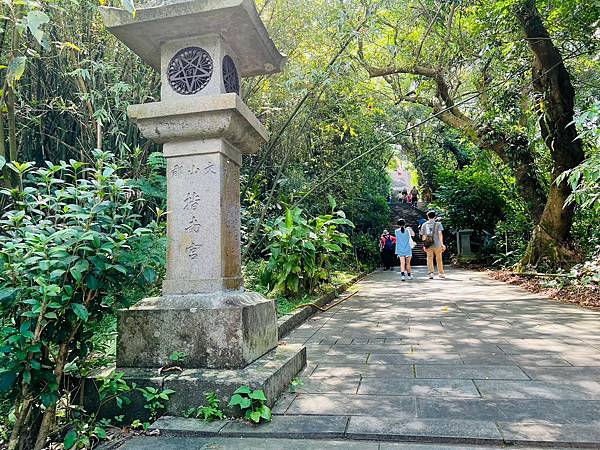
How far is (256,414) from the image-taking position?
2311mm

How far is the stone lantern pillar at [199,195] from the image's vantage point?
8.94ft

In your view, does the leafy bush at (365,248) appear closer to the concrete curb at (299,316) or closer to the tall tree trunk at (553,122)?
the tall tree trunk at (553,122)

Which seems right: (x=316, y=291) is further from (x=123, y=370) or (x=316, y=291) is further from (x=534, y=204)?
(x=534, y=204)

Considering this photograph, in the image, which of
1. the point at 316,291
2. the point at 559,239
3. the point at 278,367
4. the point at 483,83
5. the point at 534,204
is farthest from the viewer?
the point at 534,204

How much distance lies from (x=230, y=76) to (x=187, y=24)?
468mm

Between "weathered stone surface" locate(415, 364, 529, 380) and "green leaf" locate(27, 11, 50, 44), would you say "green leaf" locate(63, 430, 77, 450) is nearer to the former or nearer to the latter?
"green leaf" locate(27, 11, 50, 44)

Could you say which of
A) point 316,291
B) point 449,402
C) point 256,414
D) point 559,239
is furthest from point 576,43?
point 256,414

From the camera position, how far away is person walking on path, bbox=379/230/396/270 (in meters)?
16.3

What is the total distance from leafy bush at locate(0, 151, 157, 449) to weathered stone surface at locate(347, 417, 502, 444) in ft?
4.73

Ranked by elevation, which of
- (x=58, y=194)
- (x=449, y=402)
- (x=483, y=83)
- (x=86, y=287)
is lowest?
(x=449, y=402)

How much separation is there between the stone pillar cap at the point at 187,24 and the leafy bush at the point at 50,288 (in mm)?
1167

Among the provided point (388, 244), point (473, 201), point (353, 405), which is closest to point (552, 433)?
point (353, 405)

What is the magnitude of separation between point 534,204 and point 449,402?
8.77m

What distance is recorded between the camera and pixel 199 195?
9.84 ft
